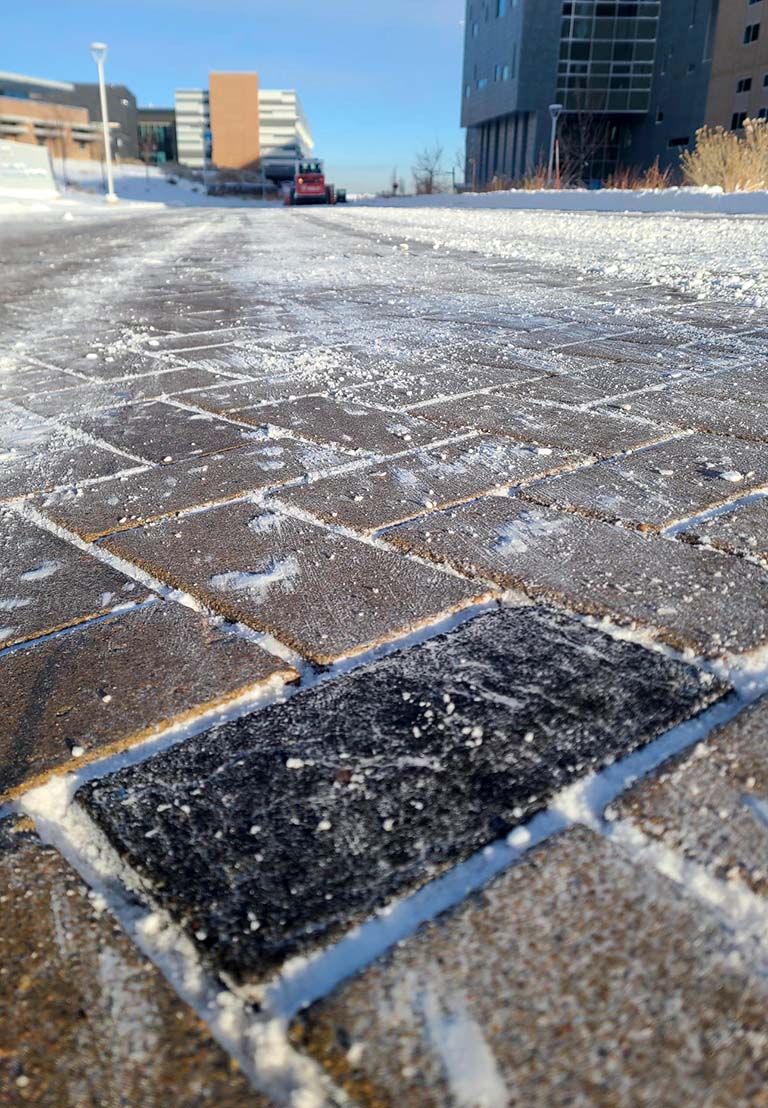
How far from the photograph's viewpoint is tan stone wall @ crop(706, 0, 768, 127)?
31895mm

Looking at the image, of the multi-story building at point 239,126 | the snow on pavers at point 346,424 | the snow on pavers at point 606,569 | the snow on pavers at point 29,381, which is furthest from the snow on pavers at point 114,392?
the multi-story building at point 239,126

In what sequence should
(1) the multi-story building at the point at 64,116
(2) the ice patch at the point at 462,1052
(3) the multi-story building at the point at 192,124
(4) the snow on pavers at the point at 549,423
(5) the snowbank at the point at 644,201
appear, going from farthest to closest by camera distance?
1. (3) the multi-story building at the point at 192,124
2. (1) the multi-story building at the point at 64,116
3. (5) the snowbank at the point at 644,201
4. (4) the snow on pavers at the point at 549,423
5. (2) the ice patch at the point at 462,1052

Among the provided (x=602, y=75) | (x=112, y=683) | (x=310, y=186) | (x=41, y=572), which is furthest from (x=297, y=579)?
(x=602, y=75)

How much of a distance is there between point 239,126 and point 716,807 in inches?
3708

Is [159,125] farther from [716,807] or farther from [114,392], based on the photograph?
[716,807]

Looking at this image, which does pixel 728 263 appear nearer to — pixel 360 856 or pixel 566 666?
pixel 566 666

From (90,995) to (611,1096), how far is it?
0.53 meters

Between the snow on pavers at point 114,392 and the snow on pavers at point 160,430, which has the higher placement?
the snow on pavers at point 114,392

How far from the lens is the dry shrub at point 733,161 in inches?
611

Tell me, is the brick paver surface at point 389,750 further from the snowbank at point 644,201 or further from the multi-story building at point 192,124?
the multi-story building at point 192,124

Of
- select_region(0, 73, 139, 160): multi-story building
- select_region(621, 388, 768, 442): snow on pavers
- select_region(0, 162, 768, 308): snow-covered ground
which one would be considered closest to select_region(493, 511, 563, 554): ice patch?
select_region(621, 388, 768, 442): snow on pavers

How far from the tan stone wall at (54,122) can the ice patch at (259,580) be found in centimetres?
7749

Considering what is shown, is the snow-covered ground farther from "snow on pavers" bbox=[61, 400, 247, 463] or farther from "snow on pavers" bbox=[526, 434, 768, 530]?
"snow on pavers" bbox=[61, 400, 247, 463]

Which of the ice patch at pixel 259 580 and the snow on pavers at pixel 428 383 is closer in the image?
the ice patch at pixel 259 580
